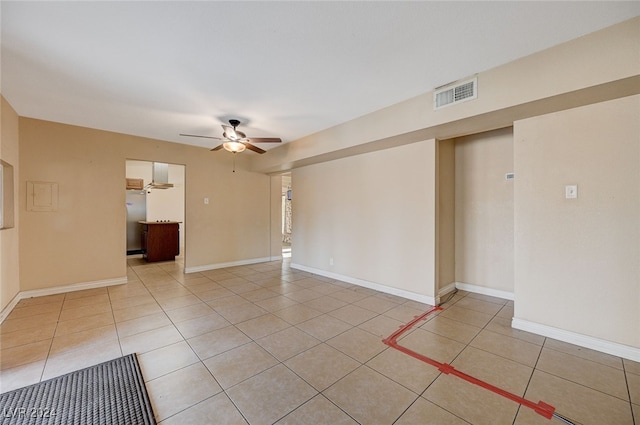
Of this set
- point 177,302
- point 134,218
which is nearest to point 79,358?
point 177,302

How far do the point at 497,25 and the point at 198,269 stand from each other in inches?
234

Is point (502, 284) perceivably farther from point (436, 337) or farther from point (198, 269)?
point (198, 269)

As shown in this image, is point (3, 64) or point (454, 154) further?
point (454, 154)

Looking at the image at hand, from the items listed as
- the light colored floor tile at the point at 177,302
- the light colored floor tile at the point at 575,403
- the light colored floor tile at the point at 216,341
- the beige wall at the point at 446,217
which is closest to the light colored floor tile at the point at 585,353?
the light colored floor tile at the point at 575,403

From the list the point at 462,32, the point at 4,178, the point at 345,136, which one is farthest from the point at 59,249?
the point at 462,32

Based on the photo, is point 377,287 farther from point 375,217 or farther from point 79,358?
point 79,358

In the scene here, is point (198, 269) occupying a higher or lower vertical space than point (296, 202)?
lower

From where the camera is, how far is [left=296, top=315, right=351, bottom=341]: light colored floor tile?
267cm

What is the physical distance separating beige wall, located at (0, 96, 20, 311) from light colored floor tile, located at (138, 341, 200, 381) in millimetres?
2439

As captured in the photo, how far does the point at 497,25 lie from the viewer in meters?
1.93

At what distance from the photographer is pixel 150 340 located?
8.40 ft

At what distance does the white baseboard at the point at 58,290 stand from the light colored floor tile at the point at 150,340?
1947 mm

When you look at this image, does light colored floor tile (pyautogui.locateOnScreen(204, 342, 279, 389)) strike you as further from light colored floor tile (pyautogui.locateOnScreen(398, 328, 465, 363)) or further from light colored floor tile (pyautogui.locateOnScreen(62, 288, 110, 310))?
light colored floor tile (pyautogui.locateOnScreen(62, 288, 110, 310))

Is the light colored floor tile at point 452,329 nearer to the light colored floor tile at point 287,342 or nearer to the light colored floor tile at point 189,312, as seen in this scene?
the light colored floor tile at point 287,342
